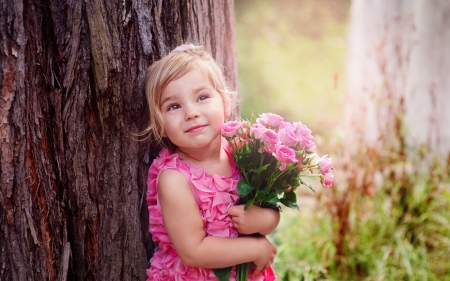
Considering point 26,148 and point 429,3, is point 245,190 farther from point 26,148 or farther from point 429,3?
point 429,3

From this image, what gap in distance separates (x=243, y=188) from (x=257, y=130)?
0.73ft

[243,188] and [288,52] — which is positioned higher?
[288,52]

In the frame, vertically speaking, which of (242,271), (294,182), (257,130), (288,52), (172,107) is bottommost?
(242,271)

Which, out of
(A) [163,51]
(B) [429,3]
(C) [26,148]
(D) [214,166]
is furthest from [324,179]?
(B) [429,3]

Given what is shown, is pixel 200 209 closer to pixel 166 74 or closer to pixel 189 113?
pixel 189 113

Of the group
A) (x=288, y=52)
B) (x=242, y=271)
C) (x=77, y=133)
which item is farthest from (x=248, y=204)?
(x=288, y=52)

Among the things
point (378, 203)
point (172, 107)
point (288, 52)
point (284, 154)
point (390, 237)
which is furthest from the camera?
point (288, 52)

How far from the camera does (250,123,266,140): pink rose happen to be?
67.6 inches

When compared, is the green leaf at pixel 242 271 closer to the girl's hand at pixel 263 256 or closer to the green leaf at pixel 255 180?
the girl's hand at pixel 263 256

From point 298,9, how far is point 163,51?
10.5 m

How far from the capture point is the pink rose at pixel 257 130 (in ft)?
5.63

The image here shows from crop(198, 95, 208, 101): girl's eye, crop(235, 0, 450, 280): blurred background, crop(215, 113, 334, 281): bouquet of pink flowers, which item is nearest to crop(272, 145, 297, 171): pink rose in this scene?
crop(215, 113, 334, 281): bouquet of pink flowers

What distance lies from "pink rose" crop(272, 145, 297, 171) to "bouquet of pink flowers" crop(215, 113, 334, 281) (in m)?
0.01

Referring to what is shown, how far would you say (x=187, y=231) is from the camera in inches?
66.1
